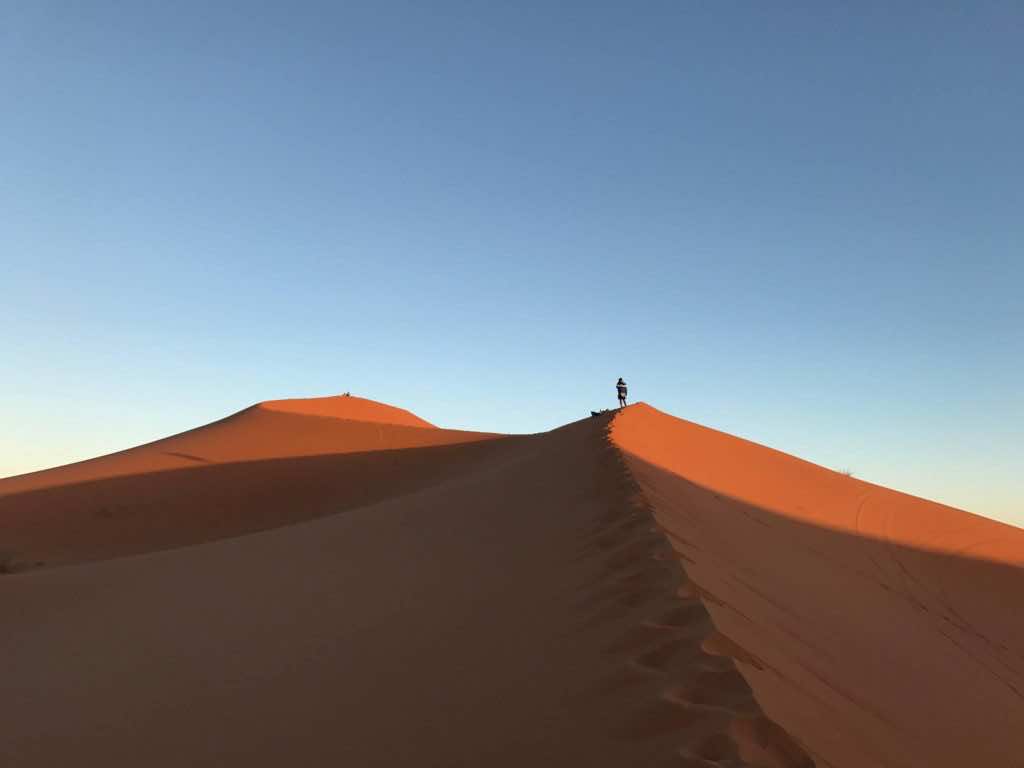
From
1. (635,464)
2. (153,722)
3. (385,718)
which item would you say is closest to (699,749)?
(385,718)

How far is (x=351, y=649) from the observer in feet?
14.0

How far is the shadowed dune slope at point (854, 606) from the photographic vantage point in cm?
327

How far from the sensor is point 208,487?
65.9ft

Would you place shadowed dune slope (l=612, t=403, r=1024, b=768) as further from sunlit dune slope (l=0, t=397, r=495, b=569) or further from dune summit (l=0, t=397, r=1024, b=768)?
sunlit dune slope (l=0, t=397, r=495, b=569)

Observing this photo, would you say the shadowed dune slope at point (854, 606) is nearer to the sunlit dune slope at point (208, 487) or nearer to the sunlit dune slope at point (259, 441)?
the sunlit dune slope at point (208, 487)

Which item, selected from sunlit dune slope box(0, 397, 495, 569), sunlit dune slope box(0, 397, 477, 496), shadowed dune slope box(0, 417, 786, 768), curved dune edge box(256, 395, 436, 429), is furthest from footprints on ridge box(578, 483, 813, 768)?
curved dune edge box(256, 395, 436, 429)

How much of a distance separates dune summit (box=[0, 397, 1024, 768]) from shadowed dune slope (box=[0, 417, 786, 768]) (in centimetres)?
2

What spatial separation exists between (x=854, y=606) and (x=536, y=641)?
4.23m

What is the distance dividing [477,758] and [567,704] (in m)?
0.48

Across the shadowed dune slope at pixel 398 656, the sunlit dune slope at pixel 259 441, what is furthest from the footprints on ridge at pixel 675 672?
the sunlit dune slope at pixel 259 441

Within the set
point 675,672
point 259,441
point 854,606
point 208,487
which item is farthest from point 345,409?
point 675,672

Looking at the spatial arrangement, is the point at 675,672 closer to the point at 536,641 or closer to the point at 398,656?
the point at 536,641

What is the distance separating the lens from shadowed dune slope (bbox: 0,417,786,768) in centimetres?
286

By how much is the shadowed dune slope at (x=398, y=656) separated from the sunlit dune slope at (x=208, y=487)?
9357 mm
